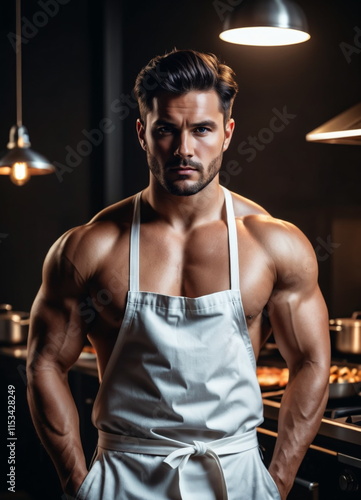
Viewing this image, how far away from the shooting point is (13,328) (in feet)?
14.4

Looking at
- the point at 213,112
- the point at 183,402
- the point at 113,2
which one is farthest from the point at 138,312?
the point at 113,2

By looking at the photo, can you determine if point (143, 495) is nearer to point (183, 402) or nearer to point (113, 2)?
point (183, 402)

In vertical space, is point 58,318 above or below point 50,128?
below

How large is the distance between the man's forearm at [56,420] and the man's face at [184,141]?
600 millimetres

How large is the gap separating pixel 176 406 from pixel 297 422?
398 millimetres

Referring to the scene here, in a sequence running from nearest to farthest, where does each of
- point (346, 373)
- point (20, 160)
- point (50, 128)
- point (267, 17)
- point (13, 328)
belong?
point (267, 17), point (346, 373), point (20, 160), point (13, 328), point (50, 128)

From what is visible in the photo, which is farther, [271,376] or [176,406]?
[271,376]

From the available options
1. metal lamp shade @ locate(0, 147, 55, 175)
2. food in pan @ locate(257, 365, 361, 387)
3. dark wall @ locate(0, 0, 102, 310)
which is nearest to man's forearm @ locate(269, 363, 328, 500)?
food in pan @ locate(257, 365, 361, 387)

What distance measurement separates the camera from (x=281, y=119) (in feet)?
12.8

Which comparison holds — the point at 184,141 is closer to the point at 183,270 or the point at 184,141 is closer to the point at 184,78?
the point at 184,78

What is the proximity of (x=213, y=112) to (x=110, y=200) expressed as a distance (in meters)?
2.71

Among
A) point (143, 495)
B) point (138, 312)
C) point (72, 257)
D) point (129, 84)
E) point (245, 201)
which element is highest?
point (129, 84)

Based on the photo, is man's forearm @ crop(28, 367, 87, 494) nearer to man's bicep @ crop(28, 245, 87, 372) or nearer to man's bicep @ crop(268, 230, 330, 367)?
man's bicep @ crop(28, 245, 87, 372)

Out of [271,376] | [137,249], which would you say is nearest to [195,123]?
[137,249]
